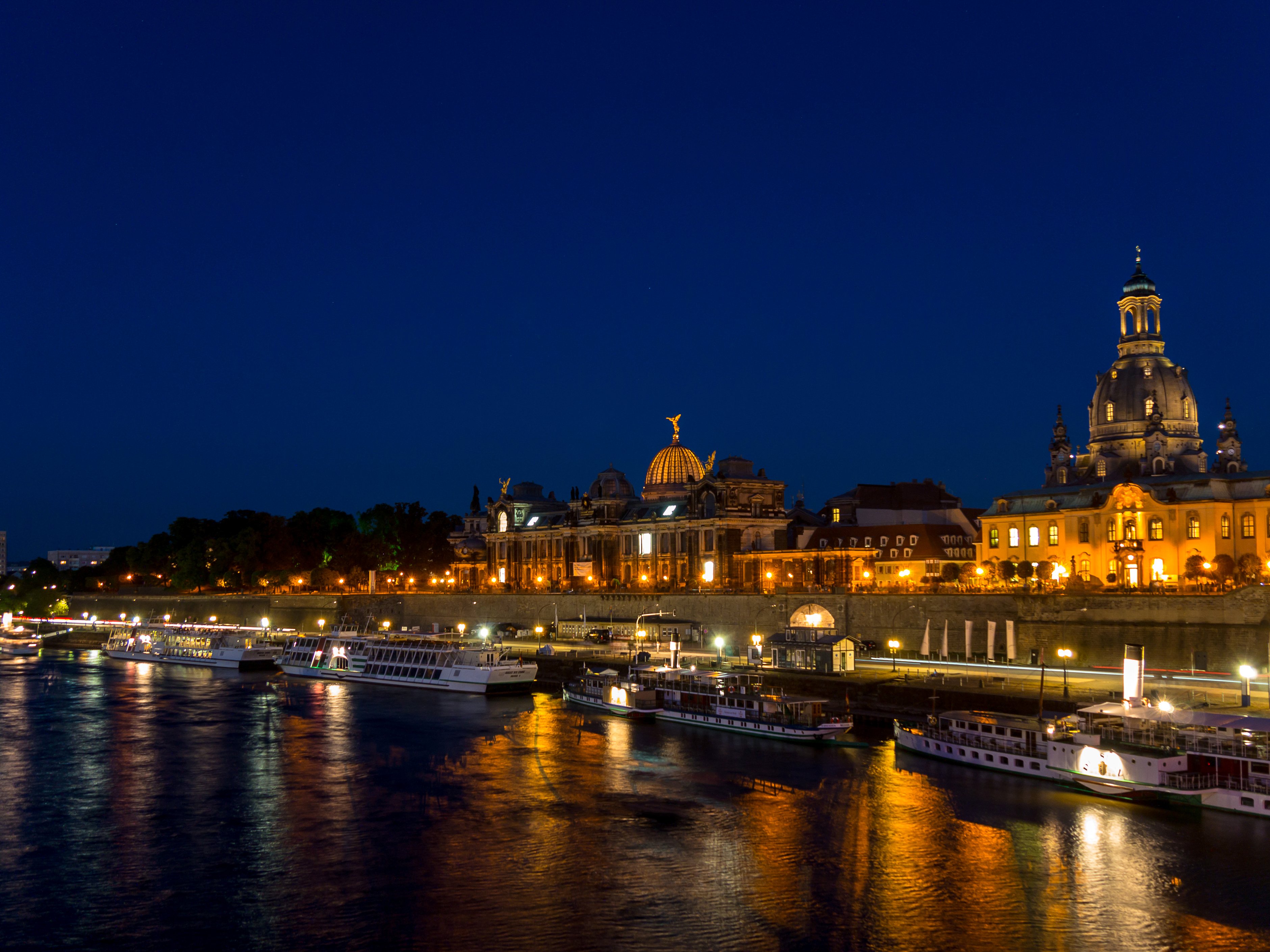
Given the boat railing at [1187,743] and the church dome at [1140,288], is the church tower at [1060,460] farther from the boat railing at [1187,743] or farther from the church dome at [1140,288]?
the boat railing at [1187,743]

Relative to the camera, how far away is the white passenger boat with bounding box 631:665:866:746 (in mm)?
60094

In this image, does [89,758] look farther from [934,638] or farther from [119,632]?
[119,632]

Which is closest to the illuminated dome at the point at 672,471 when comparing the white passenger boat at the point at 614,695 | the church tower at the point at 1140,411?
the church tower at the point at 1140,411

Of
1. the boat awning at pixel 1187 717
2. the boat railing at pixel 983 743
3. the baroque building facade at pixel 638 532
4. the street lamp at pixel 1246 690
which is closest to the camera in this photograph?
the boat awning at pixel 1187 717

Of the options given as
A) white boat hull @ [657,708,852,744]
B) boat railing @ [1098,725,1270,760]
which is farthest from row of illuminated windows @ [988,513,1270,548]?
boat railing @ [1098,725,1270,760]

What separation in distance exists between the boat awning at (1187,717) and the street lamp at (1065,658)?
878cm

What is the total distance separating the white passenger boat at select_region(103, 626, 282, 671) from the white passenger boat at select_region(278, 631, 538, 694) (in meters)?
5.36

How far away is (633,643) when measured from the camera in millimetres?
99750

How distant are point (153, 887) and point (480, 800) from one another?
46.7ft

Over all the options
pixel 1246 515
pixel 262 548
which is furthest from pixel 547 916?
pixel 262 548

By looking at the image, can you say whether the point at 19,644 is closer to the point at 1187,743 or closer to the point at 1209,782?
the point at 1187,743

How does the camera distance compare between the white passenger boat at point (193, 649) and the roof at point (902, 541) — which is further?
the roof at point (902, 541)

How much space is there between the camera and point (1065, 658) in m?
68.7

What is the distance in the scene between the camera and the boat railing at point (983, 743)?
50125mm
